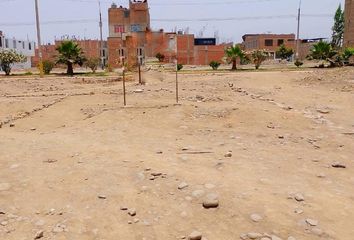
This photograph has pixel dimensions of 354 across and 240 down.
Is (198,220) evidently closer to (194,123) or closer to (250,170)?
(250,170)

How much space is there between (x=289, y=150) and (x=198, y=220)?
3225mm

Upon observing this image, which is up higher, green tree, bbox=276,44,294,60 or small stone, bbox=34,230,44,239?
green tree, bbox=276,44,294,60

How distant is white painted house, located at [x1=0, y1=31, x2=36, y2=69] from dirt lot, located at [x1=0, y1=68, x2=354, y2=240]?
2322 inches

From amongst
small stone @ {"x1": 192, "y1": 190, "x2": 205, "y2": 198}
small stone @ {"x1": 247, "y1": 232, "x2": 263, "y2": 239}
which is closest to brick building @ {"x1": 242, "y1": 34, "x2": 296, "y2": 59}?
small stone @ {"x1": 192, "y1": 190, "x2": 205, "y2": 198}

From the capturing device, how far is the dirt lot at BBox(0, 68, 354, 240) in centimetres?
390

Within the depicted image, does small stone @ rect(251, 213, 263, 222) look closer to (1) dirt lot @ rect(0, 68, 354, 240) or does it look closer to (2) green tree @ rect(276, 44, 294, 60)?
(1) dirt lot @ rect(0, 68, 354, 240)

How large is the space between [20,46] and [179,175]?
80.3 m

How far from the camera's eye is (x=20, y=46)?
77438 mm

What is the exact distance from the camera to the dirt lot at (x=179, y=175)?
153 inches

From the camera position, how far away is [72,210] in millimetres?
4266

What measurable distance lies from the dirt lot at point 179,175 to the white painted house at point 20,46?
193ft

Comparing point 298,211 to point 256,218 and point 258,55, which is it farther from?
point 258,55

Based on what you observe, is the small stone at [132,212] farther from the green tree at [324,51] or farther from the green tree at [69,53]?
the green tree at [324,51]

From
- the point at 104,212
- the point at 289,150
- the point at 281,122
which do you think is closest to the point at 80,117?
the point at 281,122
